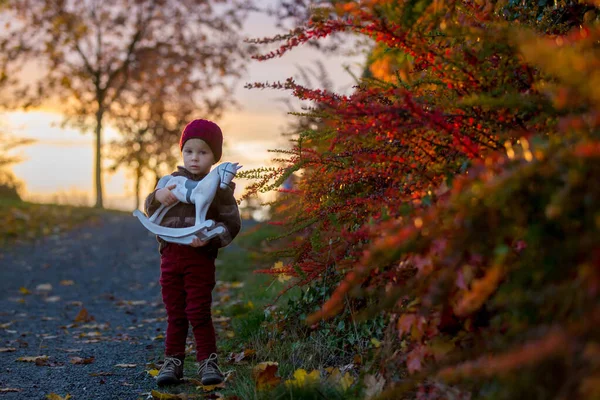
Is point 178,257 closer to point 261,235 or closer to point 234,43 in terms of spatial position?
point 261,235

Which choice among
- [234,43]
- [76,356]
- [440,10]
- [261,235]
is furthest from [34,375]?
[234,43]

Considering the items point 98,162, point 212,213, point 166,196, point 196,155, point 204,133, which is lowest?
point 212,213

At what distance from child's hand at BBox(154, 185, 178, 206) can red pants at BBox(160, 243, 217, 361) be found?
0.83ft

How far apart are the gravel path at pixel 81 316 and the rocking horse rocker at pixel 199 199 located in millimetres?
849

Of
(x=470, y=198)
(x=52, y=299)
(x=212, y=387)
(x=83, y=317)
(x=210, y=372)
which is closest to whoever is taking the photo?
(x=470, y=198)

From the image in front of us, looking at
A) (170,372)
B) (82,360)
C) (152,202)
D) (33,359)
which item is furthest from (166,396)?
(33,359)

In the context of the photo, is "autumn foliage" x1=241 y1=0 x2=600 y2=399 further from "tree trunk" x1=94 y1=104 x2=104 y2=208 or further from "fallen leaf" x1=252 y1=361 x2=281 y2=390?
"tree trunk" x1=94 y1=104 x2=104 y2=208

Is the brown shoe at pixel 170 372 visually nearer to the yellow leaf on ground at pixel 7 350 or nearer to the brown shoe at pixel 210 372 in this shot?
the brown shoe at pixel 210 372

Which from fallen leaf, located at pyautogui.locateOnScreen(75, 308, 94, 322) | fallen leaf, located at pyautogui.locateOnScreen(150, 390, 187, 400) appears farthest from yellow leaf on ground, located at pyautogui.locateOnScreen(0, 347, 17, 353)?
fallen leaf, located at pyautogui.locateOnScreen(150, 390, 187, 400)

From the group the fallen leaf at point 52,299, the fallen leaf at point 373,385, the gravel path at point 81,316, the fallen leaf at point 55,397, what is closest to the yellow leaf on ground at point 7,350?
the gravel path at point 81,316

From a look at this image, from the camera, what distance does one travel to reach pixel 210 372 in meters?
3.61

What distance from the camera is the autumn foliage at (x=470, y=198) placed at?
1.55 m

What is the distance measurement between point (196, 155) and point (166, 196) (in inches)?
12.1

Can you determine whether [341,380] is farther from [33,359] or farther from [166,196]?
[33,359]
